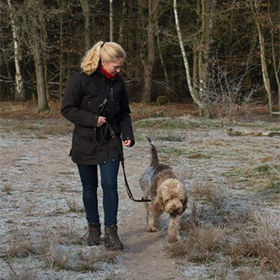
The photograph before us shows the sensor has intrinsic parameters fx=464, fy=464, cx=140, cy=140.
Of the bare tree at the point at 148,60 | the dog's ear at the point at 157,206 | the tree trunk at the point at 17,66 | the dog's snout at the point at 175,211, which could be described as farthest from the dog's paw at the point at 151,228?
the bare tree at the point at 148,60

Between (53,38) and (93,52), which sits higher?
(53,38)

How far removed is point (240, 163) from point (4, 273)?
23.9ft

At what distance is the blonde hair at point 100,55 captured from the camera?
4625 mm

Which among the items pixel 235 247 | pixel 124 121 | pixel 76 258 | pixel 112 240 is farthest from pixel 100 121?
A: pixel 235 247

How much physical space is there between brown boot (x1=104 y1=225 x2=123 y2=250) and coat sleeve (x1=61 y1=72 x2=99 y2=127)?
1.13 meters

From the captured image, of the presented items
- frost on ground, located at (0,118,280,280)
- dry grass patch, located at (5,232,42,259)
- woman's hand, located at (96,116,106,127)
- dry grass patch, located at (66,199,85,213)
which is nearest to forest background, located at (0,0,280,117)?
frost on ground, located at (0,118,280,280)

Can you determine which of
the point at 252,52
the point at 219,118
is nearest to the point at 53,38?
the point at 252,52

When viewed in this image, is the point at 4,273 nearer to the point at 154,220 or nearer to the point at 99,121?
the point at 99,121

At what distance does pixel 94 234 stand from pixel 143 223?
1.16m

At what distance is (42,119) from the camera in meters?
21.9

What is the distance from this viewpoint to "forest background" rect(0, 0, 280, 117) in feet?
74.9

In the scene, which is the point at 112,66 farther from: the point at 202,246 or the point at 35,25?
the point at 35,25

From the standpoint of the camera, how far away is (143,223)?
608 cm

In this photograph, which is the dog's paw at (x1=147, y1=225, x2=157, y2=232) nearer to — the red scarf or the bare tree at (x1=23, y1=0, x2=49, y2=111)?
the red scarf
